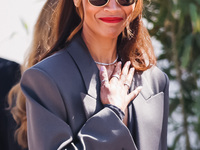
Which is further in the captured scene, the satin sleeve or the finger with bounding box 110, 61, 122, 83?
the finger with bounding box 110, 61, 122, 83

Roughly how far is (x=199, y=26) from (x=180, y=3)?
1.42ft

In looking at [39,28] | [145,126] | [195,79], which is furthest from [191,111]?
[145,126]

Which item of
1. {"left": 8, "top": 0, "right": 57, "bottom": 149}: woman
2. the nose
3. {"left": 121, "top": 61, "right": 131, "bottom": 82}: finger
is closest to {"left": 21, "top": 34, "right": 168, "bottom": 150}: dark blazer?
{"left": 121, "top": 61, "right": 131, "bottom": 82}: finger

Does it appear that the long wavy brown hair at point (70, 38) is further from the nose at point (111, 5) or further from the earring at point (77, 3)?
the nose at point (111, 5)

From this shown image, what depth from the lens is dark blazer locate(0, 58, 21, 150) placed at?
261 cm

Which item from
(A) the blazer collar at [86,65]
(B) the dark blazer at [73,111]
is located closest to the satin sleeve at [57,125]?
(B) the dark blazer at [73,111]

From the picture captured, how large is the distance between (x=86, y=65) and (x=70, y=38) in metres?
0.17

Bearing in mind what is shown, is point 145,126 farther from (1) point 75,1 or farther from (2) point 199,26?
(2) point 199,26

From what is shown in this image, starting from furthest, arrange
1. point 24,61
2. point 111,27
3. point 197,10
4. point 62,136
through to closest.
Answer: point 197,10, point 24,61, point 111,27, point 62,136

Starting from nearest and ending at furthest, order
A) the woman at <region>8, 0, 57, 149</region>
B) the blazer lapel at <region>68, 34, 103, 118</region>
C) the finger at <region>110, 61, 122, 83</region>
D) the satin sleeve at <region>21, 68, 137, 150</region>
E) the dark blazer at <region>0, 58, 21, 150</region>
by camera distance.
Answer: the satin sleeve at <region>21, 68, 137, 150</region> → the blazer lapel at <region>68, 34, 103, 118</region> → the finger at <region>110, 61, 122, 83</region> → the woman at <region>8, 0, 57, 149</region> → the dark blazer at <region>0, 58, 21, 150</region>

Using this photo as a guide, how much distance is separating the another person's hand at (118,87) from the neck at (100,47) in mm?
70

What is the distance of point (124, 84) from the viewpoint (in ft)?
6.31

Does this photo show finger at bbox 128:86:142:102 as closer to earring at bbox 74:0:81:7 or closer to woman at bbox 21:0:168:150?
woman at bbox 21:0:168:150

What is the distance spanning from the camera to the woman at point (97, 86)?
1.69 m
